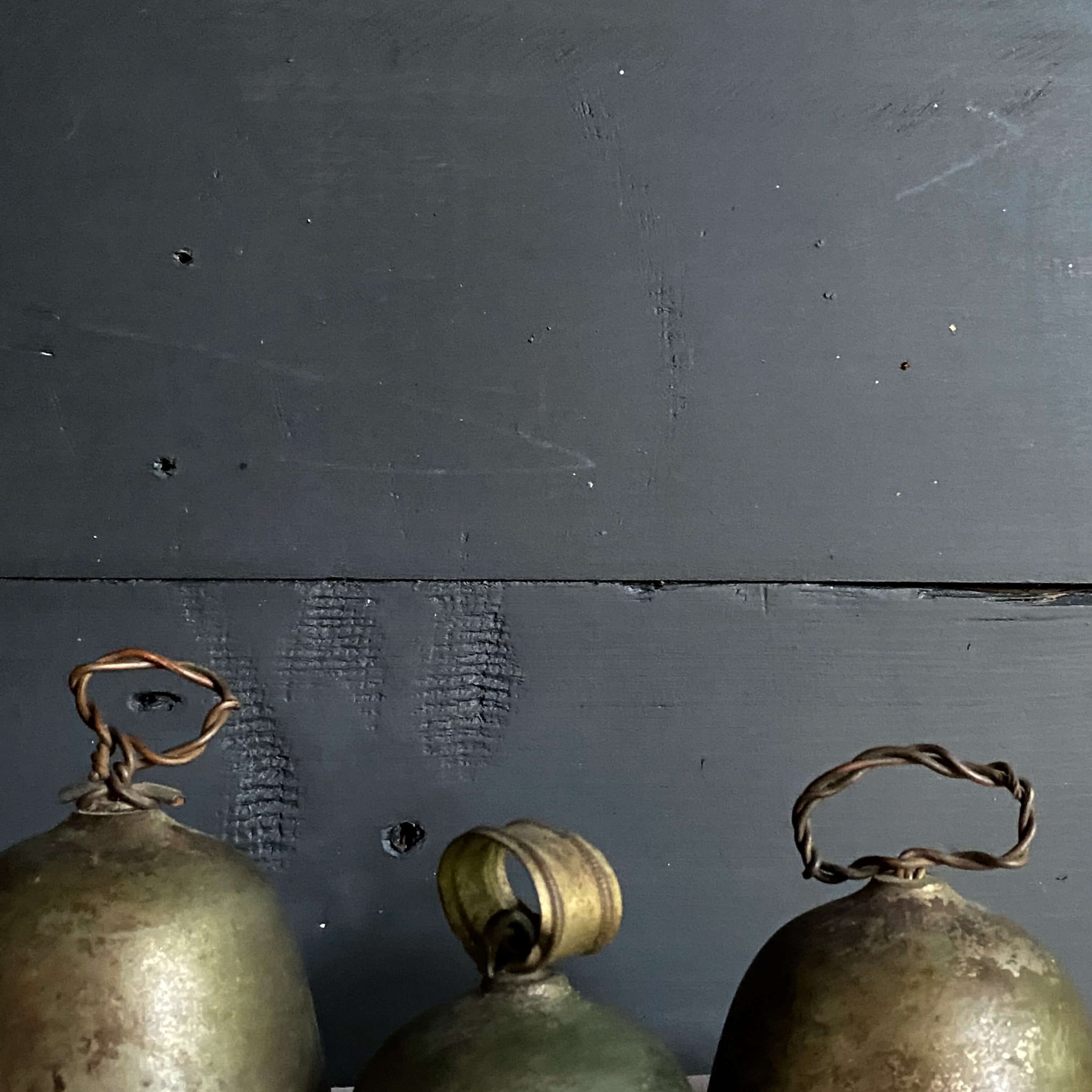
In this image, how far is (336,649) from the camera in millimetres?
764

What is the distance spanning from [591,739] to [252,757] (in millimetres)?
207

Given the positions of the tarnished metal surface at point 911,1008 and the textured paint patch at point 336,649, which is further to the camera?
the textured paint patch at point 336,649

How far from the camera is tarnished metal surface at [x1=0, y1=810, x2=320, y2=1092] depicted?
1.72 ft

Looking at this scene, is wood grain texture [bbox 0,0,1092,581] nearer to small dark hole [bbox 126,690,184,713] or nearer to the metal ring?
→ small dark hole [bbox 126,690,184,713]

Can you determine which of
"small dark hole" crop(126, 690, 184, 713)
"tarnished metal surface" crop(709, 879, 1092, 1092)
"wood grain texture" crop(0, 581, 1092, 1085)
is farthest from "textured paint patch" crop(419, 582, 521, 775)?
"tarnished metal surface" crop(709, 879, 1092, 1092)

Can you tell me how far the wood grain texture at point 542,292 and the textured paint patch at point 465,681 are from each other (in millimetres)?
27

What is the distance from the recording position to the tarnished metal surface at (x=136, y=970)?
0.52 meters

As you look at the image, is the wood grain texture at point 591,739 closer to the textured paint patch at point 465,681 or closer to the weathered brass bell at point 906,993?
the textured paint patch at point 465,681

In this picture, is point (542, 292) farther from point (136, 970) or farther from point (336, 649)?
point (136, 970)

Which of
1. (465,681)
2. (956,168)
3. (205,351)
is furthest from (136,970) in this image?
(956,168)

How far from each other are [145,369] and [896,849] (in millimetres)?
548

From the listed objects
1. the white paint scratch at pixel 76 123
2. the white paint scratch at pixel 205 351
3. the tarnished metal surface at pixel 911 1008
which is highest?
the white paint scratch at pixel 76 123

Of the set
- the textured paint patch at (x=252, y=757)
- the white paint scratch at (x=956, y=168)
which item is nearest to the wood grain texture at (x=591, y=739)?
the textured paint patch at (x=252, y=757)

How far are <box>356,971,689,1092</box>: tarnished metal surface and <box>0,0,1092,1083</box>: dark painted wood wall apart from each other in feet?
0.63
